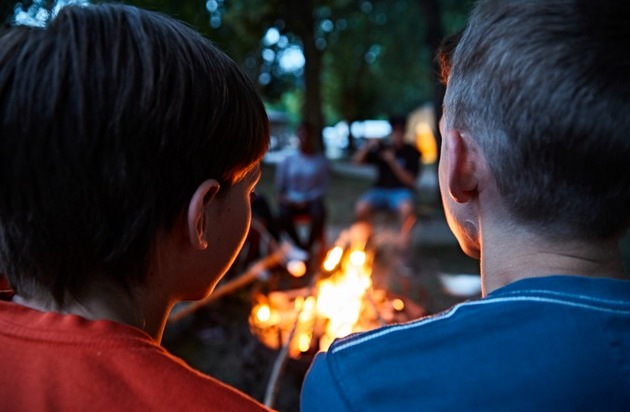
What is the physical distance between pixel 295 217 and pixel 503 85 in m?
6.42

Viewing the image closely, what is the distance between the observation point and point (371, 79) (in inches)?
1244

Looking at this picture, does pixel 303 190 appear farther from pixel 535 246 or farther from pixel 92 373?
pixel 92 373

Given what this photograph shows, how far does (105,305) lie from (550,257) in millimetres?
720

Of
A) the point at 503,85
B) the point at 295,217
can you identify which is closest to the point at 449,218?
the point at 503,85

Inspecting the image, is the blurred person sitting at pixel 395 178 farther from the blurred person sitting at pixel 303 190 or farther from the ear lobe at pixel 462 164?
the ear lobe at pixel 462 164

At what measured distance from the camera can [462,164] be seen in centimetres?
103

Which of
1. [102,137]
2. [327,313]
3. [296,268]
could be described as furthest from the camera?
[296,268]

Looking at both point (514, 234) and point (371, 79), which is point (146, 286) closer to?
point (514, 234)

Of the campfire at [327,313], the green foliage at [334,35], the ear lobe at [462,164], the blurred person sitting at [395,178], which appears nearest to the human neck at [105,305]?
the ear lobe at [462,164]

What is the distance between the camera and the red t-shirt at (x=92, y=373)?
2.64ft

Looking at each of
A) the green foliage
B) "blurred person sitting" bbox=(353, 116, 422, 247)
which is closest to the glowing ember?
"blurred person sitting" bbox=(353, 116, 422, 247)

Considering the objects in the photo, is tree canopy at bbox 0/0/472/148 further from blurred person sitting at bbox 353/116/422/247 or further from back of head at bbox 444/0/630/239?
back of head at bbox 444/0/630/239

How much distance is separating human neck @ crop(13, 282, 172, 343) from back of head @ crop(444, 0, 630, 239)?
2.09 ft

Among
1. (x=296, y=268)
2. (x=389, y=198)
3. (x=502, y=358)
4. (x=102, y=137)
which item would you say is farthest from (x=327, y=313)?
(x=389, y=198)
